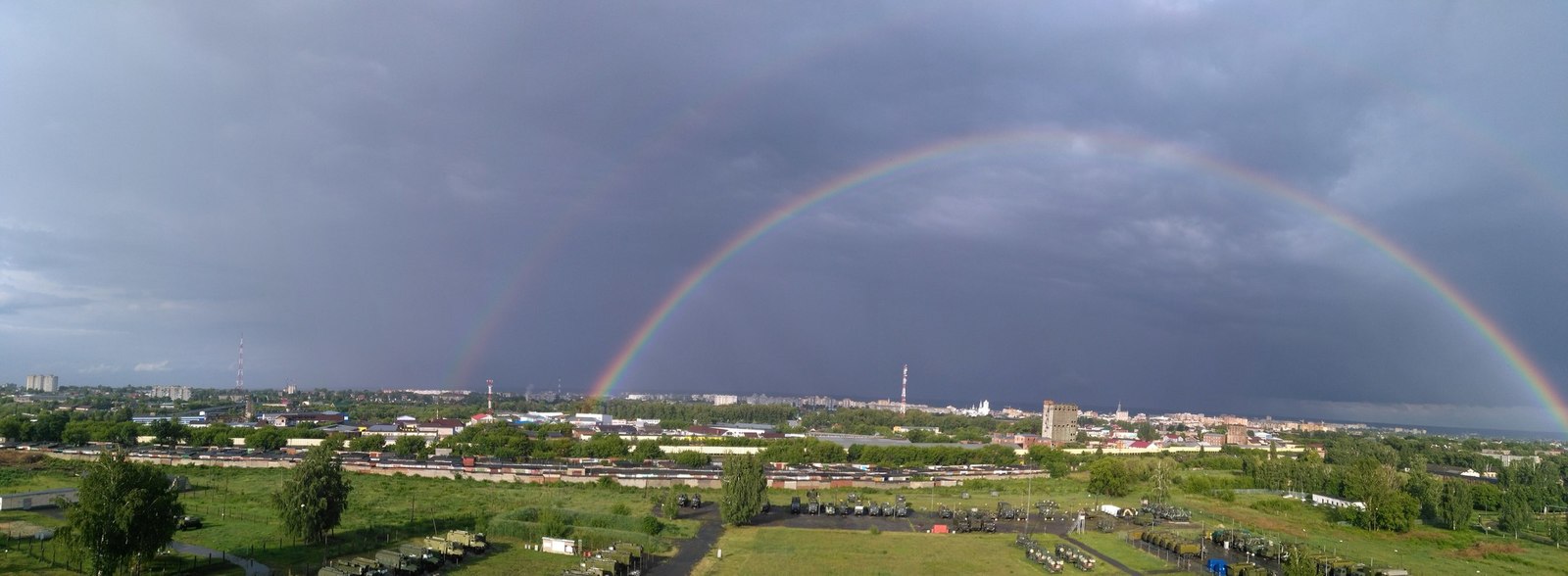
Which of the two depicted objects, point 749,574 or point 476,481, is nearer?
point 749,574

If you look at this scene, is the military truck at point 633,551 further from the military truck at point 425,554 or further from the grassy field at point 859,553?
the military truck at point 425,554

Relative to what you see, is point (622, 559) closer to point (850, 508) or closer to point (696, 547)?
point (696, 547)

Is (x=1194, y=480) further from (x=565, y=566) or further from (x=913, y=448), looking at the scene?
(x=565, y=566)

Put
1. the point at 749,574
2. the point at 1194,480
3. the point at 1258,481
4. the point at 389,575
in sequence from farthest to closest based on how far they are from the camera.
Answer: the point at 1258,481
the point at 1194,480
the point at 749,574
the point at 389,575

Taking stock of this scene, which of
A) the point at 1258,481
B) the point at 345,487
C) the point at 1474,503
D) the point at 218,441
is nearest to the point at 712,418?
the point at 218,441

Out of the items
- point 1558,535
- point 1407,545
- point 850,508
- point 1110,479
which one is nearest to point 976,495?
point 1110,479
